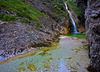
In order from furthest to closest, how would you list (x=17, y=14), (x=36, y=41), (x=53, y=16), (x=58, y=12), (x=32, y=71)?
(x=58, y=12) < (x=53, y=16) < (x=17, y=14) < (x=36, y=41) < (x=32, y=71)

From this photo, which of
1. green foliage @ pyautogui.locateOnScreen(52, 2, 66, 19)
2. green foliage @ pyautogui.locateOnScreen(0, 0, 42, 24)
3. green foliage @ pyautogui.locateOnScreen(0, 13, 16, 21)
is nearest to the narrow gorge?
green foliage @ pyautogui.locateOnScreen(0, 13, 16, 21)

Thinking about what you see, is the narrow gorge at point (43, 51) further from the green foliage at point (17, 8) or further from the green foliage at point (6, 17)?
the green foliage at point (17, 8)

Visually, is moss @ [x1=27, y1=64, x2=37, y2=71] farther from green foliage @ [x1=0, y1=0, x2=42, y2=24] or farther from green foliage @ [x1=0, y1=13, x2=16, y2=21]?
green foliage @ [x1=0, y1=0, x2=42, y2=24]

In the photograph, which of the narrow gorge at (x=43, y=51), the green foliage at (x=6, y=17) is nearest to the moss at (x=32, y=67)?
the narrow gorge at (x=43, y=51)

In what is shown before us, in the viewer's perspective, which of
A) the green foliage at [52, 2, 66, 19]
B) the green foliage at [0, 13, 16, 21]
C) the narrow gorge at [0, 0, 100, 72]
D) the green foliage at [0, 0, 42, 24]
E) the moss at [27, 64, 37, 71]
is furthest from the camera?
the green foliage at [52, 2, 66, 19]

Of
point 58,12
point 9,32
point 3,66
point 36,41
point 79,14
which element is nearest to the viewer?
point 3,66

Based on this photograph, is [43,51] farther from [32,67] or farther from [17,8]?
[17,8]

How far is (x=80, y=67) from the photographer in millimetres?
4059

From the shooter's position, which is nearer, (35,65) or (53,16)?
(35,65)

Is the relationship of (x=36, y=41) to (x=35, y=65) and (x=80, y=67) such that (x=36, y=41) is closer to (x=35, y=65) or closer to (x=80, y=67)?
(x=35, y=65)

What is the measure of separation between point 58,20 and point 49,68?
665 inches

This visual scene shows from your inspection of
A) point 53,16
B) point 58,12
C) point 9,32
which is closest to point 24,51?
point 9,32

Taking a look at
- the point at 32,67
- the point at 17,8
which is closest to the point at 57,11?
the point at 17,8

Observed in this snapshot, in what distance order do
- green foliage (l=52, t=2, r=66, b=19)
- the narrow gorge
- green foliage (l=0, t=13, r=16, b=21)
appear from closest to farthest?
the narrow gorge, green foliage (l=0, t=13, r=16, b=21), green foliage (l=52, t=2, r=66, b=19)
